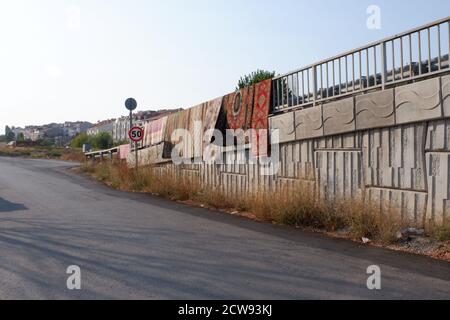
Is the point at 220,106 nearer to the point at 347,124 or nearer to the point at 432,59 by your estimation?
the point at 347,124

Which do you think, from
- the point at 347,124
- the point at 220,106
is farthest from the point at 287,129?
the point at 220,106

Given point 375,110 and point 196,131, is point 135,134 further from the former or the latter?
point 375,110

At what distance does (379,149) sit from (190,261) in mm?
4193

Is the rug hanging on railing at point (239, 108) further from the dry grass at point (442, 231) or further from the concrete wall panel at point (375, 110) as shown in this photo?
the dry grass at point (442, 231)

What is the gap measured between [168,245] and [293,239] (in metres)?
2.06

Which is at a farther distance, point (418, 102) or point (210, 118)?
point (210, 118)

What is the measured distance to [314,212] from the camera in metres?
9.89

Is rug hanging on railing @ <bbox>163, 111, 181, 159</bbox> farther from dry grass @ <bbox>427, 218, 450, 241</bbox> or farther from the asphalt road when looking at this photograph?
dry grass @ <bbox>427, 218, 450, 241</bbox>

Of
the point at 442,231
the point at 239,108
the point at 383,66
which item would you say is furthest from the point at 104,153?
the point at 442,231

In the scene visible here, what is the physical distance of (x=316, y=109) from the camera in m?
10.8

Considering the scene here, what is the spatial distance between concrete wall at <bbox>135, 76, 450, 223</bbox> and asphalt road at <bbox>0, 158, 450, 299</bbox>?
1277 mm

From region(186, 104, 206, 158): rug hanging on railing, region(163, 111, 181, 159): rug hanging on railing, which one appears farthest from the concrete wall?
region(163, 111, 181, 159): rug hanging on railing
